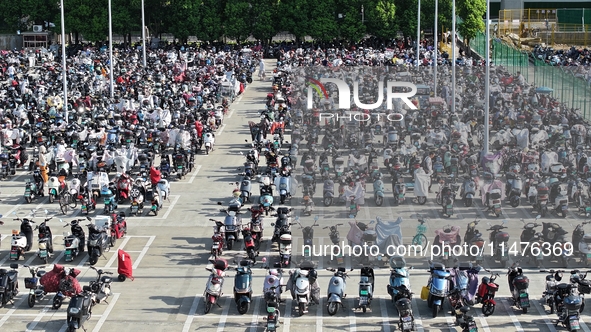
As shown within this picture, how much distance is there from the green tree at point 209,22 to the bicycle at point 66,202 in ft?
210

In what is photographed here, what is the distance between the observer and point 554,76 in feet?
227

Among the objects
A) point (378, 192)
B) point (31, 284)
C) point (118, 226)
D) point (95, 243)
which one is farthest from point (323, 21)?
point (31, 284)

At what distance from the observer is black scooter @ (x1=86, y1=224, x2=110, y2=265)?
37.8m

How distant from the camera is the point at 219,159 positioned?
185 ft

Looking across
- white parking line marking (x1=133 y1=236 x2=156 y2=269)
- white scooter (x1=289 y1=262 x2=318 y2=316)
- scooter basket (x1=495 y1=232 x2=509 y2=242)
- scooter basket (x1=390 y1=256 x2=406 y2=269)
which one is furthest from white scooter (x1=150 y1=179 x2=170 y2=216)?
scooter basket (x1=495 y1=232 x2=509 y2=242)

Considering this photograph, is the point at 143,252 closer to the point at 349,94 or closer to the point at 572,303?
the point at 572,303

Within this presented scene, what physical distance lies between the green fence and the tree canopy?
17.6 metres

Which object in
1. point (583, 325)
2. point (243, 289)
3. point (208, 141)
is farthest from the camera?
point (208, 141)

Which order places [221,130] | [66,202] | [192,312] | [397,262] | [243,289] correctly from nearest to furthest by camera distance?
[243,289], [192,312], [397,262], [66,202], [221,130]

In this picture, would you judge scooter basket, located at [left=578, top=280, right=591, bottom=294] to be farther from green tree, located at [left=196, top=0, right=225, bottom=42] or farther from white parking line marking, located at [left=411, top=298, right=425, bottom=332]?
green tree, located at [left=196, top=0, right=225, bottom=42]

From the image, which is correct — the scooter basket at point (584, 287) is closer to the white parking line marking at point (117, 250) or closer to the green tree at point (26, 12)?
the white parking line marking at point (117, 250)

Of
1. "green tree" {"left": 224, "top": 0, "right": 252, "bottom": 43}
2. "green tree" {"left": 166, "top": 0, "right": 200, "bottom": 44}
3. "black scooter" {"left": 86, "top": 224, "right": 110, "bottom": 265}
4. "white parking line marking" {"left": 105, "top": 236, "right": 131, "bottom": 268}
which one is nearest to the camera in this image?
"black scooter" {"left": 86, "top": 224, "right": 110, "bottom": 265}

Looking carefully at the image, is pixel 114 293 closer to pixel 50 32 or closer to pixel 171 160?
pixel 171 160

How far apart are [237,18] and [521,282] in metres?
78.5
